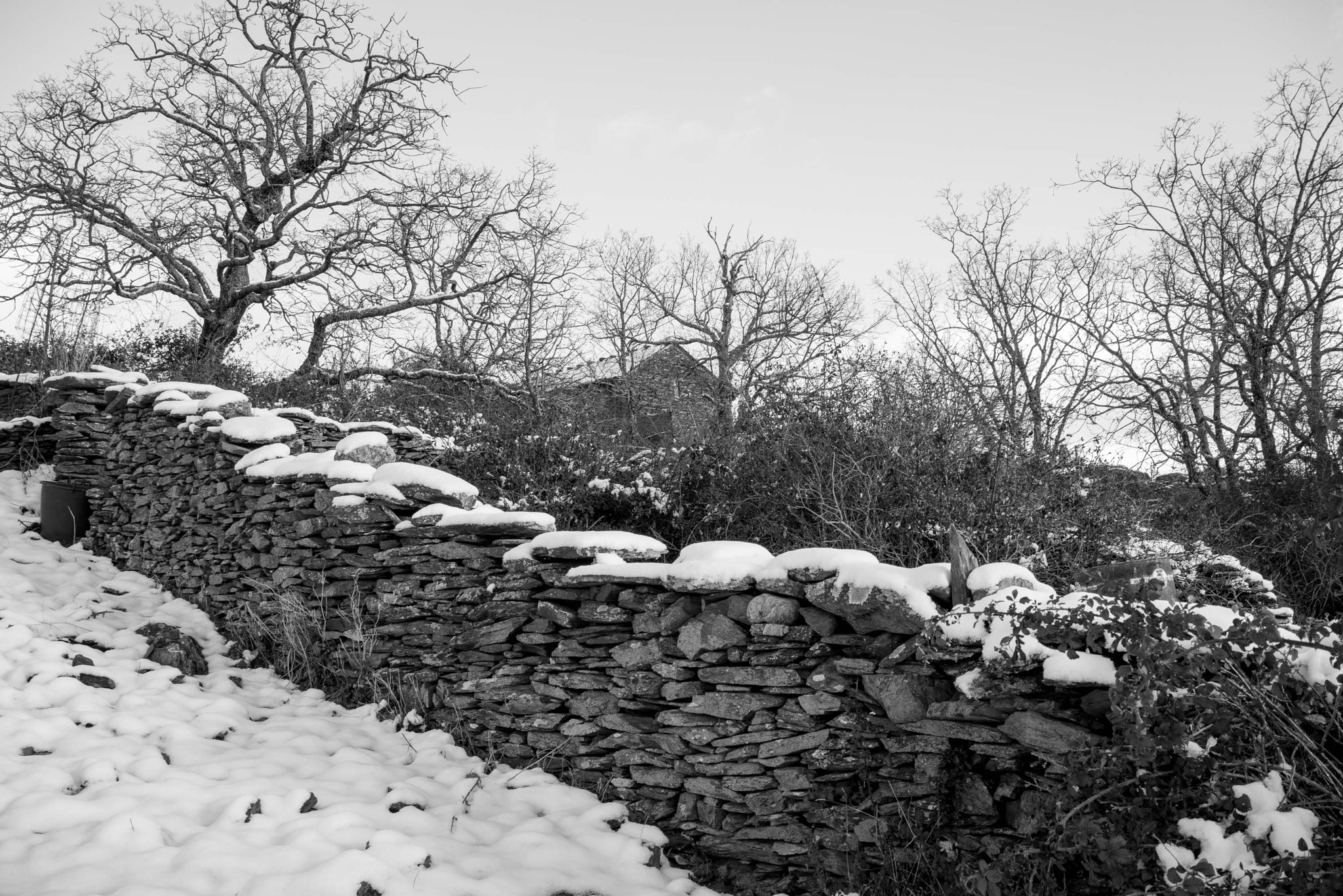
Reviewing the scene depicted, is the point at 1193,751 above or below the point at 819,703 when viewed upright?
above

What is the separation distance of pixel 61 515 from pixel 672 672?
20.4ft

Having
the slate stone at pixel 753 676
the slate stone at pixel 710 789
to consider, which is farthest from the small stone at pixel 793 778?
the slate stone at pixel 753 676

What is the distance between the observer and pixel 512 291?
1262 cm

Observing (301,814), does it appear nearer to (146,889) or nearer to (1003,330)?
(146,889)

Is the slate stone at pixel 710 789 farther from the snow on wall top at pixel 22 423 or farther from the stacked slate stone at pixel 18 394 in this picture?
the stacked slate stone at pixel 18 394

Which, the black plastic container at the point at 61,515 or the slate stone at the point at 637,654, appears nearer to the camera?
the slate stone at the point at 637,654

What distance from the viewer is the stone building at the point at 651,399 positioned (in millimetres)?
9156

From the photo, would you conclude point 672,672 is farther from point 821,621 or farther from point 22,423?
point 22,423

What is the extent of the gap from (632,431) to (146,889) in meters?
7.32

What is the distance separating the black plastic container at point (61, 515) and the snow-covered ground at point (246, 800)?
2.14 meters

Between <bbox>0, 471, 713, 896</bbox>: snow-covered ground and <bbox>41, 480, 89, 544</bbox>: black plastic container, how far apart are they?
2.14 meters

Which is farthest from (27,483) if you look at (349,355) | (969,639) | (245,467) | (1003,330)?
(1003,330)

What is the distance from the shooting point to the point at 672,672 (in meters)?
3.52

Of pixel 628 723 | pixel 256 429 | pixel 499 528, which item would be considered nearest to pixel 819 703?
pixel 628 723
